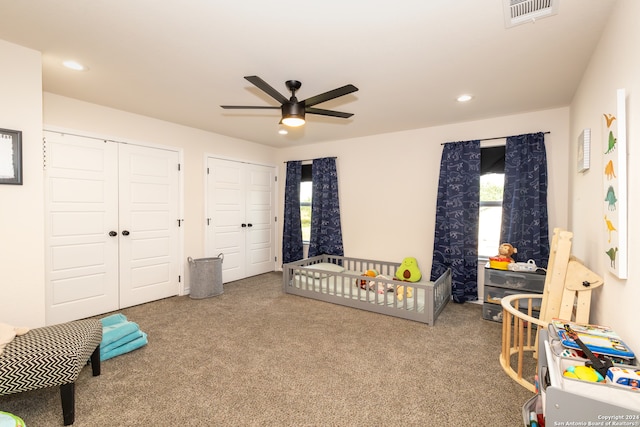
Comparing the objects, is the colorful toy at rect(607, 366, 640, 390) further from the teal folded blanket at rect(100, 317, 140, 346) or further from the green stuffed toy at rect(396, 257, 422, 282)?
the teal folded blanket at rect(100, 317, 140, 346)

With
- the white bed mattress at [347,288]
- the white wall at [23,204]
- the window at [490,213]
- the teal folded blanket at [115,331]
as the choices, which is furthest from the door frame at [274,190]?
the window at [490,213]

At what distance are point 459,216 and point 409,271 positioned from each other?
97cm

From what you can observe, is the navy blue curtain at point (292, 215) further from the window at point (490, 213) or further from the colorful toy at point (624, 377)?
the colorful toy at point (624, 377)

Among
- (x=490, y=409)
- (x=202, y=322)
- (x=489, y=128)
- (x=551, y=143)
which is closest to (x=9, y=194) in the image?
(x=202, y=322)

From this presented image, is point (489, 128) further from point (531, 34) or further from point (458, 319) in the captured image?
point (458, 319)

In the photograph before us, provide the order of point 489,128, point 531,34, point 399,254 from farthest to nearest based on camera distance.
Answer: point 399,254 → point 489,128 → point 531,34

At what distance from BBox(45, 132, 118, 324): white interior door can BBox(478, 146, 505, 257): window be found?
14.8 feet

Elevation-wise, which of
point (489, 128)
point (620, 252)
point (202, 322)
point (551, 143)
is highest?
point (489, 128)

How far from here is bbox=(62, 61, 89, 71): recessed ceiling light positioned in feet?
7.73

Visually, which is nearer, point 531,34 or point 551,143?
point 531,34

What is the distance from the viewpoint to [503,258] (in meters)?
3.26

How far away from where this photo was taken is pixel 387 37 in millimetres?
1972

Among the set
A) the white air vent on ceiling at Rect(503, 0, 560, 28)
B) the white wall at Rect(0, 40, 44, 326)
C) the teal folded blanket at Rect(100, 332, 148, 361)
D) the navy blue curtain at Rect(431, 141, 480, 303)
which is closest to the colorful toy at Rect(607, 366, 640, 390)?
the white air vent on ceiling at Rect(503, 0, 560, 28)

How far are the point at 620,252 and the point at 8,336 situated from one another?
331cm
